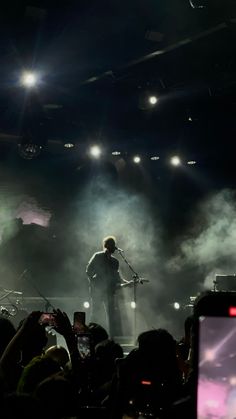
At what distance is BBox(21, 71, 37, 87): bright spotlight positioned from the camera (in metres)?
8.89

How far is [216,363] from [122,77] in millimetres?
8308

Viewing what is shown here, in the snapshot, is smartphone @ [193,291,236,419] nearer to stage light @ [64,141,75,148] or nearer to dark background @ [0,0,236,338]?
dark background @ [0,0,236,338]

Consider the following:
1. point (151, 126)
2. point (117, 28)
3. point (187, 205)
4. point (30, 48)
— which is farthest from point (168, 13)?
point (187, 205)

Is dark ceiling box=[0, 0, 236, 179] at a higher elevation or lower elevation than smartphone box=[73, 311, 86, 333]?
higher

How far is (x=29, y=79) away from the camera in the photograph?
9.00m

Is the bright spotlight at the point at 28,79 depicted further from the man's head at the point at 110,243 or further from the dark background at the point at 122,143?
the man's head at the point at 110,243

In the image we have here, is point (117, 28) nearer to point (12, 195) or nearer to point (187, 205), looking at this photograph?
point (12, 195)

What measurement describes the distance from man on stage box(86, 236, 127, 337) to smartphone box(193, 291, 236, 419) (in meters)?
7.51

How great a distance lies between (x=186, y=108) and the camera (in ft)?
34.9

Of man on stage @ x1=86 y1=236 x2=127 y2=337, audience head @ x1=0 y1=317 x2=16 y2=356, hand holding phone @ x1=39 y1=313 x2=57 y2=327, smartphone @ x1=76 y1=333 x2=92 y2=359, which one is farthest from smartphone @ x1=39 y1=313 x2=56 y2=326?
man on stage @ x1=86 y1=236 x2=127 y2=337

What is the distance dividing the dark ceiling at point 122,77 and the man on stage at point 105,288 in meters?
3.16

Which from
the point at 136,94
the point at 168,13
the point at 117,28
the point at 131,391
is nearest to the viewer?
the point at 131,391

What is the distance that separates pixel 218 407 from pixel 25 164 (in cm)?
1155

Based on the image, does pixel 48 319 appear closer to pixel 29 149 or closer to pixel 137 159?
pixel 29 149
